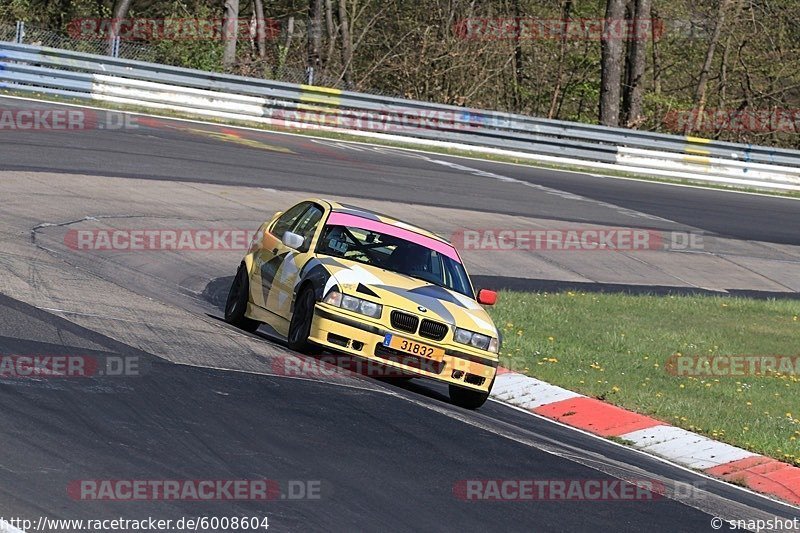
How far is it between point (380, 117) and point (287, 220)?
60.2 feet

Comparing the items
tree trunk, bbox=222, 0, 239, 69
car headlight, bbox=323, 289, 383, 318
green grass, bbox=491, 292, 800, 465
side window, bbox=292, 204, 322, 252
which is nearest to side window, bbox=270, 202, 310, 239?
side window, bbox=292, 204, 322, 252

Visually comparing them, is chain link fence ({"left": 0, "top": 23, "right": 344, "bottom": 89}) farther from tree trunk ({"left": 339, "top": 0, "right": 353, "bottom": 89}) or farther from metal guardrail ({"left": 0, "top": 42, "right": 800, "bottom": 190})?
tree trunk ({"left": 339, "top": 0, "right": 353, "bottom": 89})

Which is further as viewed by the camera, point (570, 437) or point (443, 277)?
point (443, 277)

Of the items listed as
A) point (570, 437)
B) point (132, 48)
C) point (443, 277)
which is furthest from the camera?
point (132, 48)

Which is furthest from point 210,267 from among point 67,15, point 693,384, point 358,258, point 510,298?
point 67,15

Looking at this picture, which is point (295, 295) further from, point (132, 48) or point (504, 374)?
point (132, 48)

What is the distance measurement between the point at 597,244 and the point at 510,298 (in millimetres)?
5596

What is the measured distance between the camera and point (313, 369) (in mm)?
10055

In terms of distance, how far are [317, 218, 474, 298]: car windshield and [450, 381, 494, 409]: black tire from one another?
1048 mm

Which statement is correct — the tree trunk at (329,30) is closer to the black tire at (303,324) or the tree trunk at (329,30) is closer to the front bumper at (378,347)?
the black tire at (303,324)

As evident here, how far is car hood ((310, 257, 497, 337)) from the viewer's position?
10.4 metres

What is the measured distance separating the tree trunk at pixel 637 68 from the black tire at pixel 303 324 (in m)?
29.1

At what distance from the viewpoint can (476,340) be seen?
1056cm

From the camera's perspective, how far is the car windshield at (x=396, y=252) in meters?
11.4
